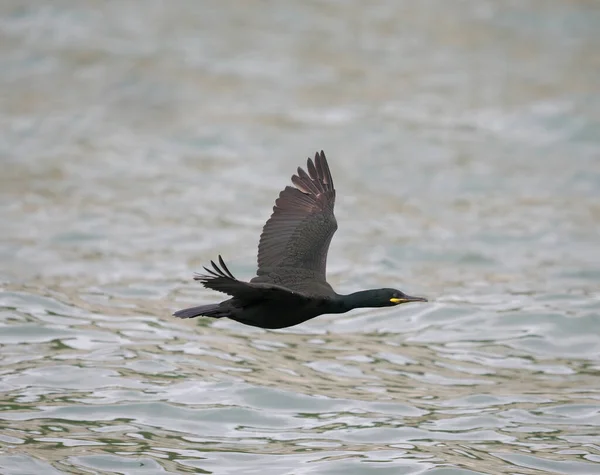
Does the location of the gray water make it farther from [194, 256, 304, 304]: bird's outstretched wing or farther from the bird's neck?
[194, 256, 304, 304]: bird's outstretched wing

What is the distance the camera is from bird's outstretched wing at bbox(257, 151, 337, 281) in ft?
30.6

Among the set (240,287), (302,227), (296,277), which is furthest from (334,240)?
(240,287)

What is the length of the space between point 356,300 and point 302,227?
2.93 feet

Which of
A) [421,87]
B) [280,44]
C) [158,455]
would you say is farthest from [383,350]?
[280,44]

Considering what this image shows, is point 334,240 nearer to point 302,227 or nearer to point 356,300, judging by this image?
point 302,227

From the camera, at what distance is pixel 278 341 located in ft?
40.1

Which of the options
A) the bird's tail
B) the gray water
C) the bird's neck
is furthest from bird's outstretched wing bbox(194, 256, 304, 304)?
the gray water

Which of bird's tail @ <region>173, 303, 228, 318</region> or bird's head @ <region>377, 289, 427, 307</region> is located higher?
bird's head @ <region>377, 289, 427, 307</region>

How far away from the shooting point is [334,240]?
15.3 meters

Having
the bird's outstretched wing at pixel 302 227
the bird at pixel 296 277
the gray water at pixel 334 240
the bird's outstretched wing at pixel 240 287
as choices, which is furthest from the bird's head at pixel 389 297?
the gray water at pixel 334 240

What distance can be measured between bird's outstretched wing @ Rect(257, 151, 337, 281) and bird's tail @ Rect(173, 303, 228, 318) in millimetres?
865

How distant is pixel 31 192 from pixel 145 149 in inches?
86.0

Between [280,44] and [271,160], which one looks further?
[280,44]

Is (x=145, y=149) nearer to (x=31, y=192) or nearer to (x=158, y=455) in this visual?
(x=31, y=192)
